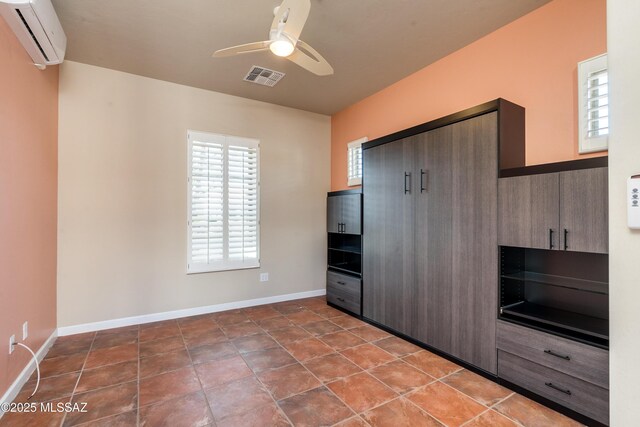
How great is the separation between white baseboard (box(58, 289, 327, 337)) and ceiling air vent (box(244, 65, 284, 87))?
300 centimetres

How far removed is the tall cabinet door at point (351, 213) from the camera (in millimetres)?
3879

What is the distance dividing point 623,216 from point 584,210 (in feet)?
3.05

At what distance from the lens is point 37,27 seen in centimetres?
214

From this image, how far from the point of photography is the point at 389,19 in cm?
257

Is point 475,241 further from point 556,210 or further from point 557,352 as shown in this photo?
point 557,352

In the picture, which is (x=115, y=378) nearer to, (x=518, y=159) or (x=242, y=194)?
(x=242, y=194)

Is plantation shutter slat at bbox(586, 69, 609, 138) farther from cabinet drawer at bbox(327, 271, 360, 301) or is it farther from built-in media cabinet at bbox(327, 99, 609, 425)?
cabinet drawer at bbox(327, 271, 360, 301)

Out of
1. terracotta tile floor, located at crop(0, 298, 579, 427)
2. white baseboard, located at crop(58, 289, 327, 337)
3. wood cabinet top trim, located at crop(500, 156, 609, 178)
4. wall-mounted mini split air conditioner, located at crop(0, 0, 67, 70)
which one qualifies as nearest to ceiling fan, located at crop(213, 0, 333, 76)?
wall-mounted mini split air conditioner, located at crop(0, 0, 67, 70)

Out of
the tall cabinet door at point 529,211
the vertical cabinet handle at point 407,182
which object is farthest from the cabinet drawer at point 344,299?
the tall cabinet door at point 529,211

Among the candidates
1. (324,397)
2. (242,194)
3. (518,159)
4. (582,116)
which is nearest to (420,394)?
(324,397)

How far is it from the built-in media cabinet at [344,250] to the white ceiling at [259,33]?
1.59 meters

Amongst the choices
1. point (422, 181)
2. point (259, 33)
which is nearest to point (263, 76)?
point (259, 33)

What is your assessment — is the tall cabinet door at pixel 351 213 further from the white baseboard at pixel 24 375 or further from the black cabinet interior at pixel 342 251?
the white baseboard at pixel 24 375

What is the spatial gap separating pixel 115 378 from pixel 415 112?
3.94m
